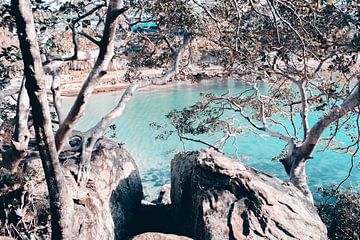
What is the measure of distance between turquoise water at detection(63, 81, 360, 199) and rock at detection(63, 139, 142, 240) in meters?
4.67

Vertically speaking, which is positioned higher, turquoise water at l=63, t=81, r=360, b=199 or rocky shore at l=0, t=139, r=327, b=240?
rocky shore at l=0, t=139, r=327, b=240

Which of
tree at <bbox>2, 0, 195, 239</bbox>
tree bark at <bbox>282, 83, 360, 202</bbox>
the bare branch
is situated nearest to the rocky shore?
the bare branch

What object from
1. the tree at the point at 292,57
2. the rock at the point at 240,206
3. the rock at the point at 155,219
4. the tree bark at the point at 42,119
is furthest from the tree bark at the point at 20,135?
the rock at the point at 155,219

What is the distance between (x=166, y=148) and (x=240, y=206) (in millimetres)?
10000

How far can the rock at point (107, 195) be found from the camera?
4.23m

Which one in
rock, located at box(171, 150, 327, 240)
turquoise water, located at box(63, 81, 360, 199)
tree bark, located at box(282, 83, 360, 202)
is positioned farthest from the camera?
turquoise water, located at box(63, 81, 360, 199)

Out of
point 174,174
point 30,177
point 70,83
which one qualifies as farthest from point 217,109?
point 70,83

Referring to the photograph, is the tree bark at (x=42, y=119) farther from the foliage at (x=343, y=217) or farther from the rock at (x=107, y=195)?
the foliage at (x=343, y=217)

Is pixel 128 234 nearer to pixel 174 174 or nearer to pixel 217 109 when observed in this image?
pixel 174 174

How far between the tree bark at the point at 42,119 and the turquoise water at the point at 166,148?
7528mm

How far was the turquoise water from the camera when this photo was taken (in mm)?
11867

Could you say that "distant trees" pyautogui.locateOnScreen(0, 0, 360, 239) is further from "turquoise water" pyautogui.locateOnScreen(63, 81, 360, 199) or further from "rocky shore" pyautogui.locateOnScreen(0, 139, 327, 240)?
"turquoise water" pyautogui.locateOnScreen(63, 81, 360, 199)

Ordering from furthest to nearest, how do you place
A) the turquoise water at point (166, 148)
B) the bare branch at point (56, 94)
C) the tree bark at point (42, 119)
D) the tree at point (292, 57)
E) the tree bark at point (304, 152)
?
the turquoise water at point (166, 148), the tree bark at point (304, 152), the bare branch at point (56, 94), the tree at point (292, 57), the tree bark at point (42, 119)

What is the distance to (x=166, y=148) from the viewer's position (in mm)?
14477
